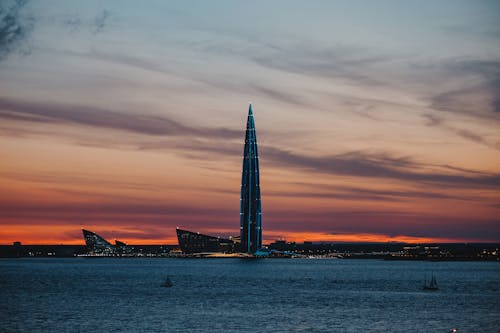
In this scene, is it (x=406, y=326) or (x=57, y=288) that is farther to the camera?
(x=57, y=288)

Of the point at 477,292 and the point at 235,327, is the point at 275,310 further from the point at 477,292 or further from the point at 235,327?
the point at 477,292

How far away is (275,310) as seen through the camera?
100 m

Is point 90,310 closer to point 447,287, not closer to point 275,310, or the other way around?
point 275,310

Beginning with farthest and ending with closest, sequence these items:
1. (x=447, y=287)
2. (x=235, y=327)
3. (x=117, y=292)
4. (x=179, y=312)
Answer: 1. (x=447, y=287)
2. (x=117, y=292)
3. (x=179, y=312)
4. (x=235, y=327)

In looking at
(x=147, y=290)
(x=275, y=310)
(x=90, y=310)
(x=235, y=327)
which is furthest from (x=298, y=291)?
(x=235, y=327)

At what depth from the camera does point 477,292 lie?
140250mm

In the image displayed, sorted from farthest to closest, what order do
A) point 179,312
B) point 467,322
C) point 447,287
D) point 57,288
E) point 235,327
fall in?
1. point 447,287
2. point 57,288
3. point 179,312
4. point 467,322
5. point 235,327

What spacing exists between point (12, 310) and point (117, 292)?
34045 millimetres

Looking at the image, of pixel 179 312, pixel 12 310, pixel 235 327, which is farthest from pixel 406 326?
pixel 12 310

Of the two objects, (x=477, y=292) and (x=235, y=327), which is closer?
(x=235, y=327)

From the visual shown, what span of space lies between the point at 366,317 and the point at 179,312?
2183cm

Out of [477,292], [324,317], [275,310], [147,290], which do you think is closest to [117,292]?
[147,290]

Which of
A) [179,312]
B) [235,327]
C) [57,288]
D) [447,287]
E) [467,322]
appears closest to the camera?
[235,327]

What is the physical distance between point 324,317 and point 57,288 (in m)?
68.2
